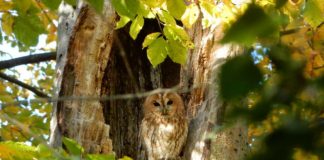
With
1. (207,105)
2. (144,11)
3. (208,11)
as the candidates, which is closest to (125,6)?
(144,11)

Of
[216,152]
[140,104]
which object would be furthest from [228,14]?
[140,104]

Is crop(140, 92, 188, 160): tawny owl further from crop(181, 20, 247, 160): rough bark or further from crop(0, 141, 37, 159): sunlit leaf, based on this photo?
crop(0, 141, 37, 159): sunlit leaf

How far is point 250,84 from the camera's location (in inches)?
33.6

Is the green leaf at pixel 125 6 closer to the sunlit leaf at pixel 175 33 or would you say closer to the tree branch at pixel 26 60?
the sunlit leaf at pixel 175 33

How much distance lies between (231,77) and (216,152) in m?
2.78

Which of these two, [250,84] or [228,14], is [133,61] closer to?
[228,14]

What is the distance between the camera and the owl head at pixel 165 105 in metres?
4.79

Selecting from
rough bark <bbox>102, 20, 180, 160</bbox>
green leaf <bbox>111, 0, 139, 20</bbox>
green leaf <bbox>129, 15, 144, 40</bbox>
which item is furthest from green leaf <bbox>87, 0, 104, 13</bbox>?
rough bark <bbox>102, 20, 180, 160</bbox>

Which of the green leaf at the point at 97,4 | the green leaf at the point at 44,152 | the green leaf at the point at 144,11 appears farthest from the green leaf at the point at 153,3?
the green leaf at the point at 44,152

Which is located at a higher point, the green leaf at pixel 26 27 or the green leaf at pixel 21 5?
the green leaf at pixel 21 5

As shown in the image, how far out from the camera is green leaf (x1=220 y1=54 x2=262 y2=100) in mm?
833

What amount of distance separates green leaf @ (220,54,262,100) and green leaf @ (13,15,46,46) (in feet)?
8.18

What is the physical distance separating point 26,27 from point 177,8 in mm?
841

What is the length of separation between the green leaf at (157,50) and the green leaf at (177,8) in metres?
0.37
